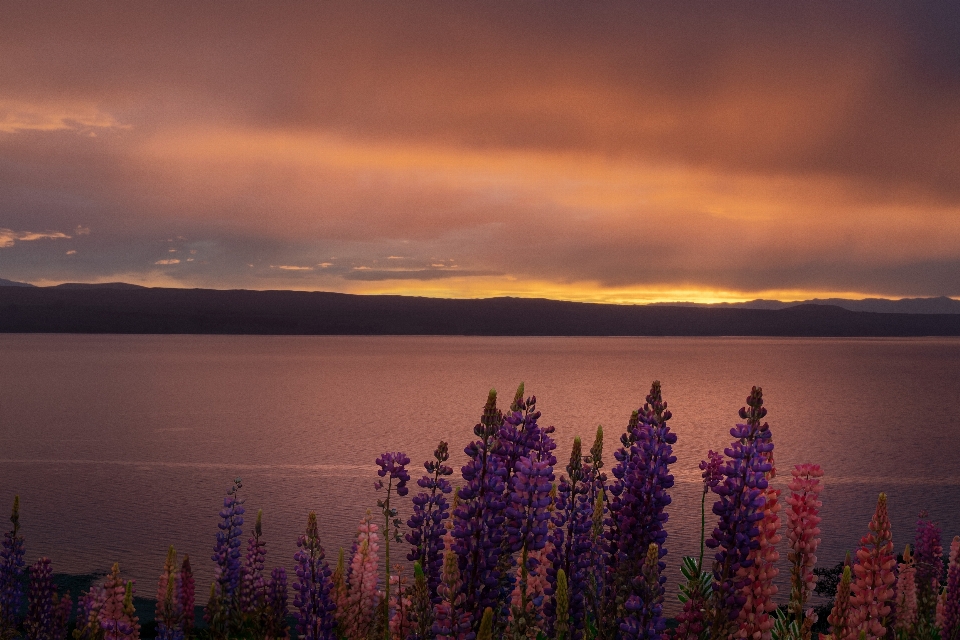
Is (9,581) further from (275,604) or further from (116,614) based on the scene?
(275,604)

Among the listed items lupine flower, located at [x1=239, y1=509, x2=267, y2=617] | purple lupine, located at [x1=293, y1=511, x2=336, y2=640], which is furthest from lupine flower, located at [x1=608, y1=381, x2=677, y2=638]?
lupine flower, located at [x1=239, y1=509, x2=267, y2=617]

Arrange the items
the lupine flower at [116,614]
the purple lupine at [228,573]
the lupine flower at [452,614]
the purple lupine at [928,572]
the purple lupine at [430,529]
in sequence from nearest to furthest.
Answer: the lupine flower at [452,614] → the purple lupine at [430,529] → the lupine flower at [116,614] → the purple lupine at [228,573] → the purple lupine at [928,572]

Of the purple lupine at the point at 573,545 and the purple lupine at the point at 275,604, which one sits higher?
the purple lupine at the point at 573,545

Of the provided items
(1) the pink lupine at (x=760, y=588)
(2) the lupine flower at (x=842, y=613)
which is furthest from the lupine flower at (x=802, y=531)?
A: (1) the pink lupine at (x=760, y=588)

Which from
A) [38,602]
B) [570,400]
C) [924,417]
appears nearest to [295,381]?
[570,400]

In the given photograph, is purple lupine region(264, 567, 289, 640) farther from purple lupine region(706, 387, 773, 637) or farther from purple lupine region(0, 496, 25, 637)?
purple lupine region(706, 387, 773, 637)

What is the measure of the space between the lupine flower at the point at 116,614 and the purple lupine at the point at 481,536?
200cm

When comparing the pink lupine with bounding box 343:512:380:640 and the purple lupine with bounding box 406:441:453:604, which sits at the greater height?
the purple lupine with bounding box 406:441:453:604

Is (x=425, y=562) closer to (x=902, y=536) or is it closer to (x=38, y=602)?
(x=38, y=602)

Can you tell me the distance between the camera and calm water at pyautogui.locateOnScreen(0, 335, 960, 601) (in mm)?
24969

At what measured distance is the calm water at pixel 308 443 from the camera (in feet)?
81.9

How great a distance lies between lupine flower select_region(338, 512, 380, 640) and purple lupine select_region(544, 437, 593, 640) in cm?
163

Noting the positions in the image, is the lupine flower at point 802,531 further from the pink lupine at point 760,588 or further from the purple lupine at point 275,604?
the purple lupine at point 275,604

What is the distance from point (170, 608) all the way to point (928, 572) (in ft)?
21.5
